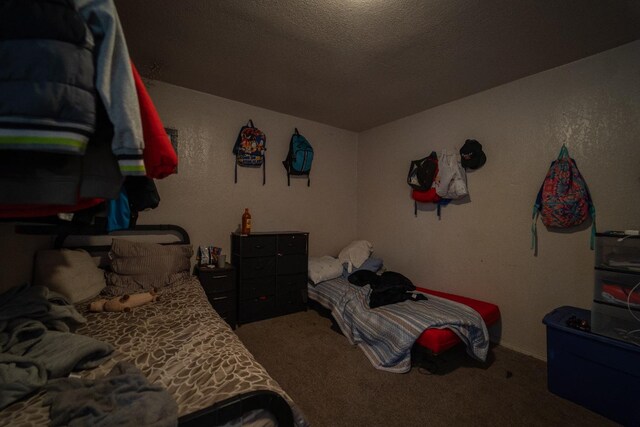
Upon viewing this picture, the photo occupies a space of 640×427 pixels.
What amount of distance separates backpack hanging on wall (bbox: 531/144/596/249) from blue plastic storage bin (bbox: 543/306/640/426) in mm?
711

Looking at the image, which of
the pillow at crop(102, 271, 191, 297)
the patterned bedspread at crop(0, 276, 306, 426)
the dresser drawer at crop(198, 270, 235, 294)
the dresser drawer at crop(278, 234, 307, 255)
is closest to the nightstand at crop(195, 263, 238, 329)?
the dresser drawer at crop(198, 270, 235, 294)

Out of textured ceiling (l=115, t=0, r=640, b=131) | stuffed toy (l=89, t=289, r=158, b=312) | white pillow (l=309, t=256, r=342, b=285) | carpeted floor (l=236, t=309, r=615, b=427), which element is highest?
textured ceiling (l=115, t=0, r=640, b=131)

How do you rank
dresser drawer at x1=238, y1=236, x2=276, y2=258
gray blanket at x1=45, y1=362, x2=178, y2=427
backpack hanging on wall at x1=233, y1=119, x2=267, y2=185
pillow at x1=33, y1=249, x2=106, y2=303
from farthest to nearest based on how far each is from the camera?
backpack hanging on wall at x1=233, y1=119, x2=267, y2=185
dresser drawer at x1=238, y1=236, x2=276, y2=258
pillow at x1=33, y1=249, x2=106, y2=303
gray blanket at x1=45, y1=362, x2=178, y2=427

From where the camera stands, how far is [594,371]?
66.5 inches

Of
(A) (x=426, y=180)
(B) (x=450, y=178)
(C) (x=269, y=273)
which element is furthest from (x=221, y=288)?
(B) (x=450, y=178)

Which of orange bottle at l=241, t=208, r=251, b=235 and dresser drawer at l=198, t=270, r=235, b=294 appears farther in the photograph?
orange bottle at l=241, t=208, r=251, b=235

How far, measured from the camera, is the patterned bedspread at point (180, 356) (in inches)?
36.6

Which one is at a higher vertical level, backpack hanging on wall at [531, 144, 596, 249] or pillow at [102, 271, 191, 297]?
backpack hanging on wall at [531, 144, 596, 249]

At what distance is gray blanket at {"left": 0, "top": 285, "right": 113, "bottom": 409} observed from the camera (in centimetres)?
94

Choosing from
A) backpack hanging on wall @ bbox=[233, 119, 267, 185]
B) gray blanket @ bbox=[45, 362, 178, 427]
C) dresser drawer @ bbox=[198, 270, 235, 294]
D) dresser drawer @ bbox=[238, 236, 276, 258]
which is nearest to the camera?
gray blanket @ bbox=[45, 362, 178, 427]

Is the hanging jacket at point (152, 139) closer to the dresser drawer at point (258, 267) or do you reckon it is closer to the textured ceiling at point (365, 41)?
the textured ceiling at point (365, 41)

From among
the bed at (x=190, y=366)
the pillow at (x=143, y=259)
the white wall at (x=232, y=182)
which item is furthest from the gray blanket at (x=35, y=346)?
the white wall at (x=232, y=182)

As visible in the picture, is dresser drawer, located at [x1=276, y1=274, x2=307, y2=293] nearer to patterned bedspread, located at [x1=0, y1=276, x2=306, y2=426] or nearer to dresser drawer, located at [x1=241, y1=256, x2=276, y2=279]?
dresser drawer, located at [x1=241, y1=256, x2=276, y2=279]

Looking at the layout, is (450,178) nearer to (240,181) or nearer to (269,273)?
(269,273)
